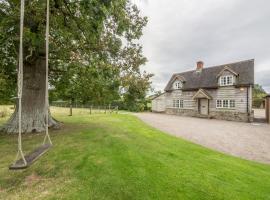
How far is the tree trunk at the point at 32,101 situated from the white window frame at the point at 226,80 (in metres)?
20.6

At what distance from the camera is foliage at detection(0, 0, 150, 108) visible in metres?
7.29

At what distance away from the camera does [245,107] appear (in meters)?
19.6

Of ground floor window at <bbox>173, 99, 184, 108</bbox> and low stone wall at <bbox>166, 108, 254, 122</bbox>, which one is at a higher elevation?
ground floor window at <bbox>173, 99, 184, 108</bbox>

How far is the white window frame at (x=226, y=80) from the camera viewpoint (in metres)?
21.3

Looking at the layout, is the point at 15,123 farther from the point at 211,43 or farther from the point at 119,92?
the point at 211,43

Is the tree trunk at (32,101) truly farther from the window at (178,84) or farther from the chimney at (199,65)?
the chimney at (199,65)

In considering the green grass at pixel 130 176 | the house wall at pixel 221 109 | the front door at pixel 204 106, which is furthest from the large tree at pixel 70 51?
the front door at pixel 204 106

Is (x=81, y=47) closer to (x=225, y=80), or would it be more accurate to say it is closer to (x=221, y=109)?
(x=225, y=80)

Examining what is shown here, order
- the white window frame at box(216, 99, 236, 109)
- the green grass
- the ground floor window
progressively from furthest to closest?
the ground floor window
the white window frame at box(216, 99, 236, 109)
the green grass

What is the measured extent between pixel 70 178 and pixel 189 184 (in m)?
2.77

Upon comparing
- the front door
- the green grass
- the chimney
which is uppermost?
the chimney

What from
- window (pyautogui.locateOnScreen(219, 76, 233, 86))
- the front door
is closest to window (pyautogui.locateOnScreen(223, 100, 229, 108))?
window (pyautogui.locateOnScreen(219, 76, 233, 86))

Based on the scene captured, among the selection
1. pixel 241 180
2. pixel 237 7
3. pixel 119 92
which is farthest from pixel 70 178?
pixel 237 7

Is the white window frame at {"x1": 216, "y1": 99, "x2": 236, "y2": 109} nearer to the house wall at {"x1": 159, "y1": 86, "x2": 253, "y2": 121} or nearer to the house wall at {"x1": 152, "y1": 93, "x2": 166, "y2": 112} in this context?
the house wall at {"x1": 159, "y1": 86, "x2": 253, "y2": 121}
